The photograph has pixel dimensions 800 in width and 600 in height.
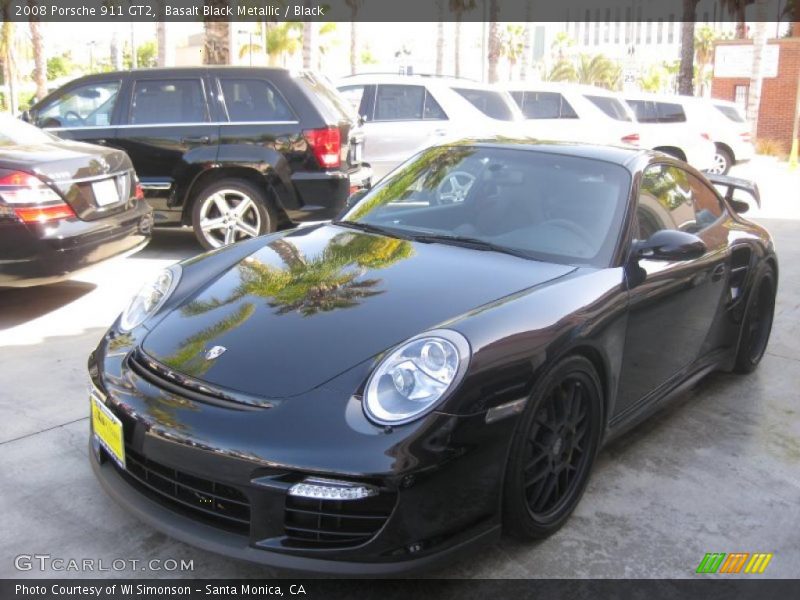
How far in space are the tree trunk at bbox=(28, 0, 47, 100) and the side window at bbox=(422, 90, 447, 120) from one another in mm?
21159

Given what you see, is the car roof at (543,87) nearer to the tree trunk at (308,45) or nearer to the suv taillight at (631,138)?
the suv taillight at (631,138)

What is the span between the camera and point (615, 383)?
3.42 m

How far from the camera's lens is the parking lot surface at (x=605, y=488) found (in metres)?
2.99

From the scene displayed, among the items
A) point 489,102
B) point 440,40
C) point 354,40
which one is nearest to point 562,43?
point 354,40

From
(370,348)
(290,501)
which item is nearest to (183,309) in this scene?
(370,348)

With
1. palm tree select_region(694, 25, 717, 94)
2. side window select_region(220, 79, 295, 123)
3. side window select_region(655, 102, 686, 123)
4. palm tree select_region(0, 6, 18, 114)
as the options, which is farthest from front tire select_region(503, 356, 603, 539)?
palm tree select_region(694, 25, 717, 94)

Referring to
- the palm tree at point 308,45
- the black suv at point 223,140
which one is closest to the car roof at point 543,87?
the black suv at point 223,140

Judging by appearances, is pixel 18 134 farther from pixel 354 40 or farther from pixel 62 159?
pixel 354 40

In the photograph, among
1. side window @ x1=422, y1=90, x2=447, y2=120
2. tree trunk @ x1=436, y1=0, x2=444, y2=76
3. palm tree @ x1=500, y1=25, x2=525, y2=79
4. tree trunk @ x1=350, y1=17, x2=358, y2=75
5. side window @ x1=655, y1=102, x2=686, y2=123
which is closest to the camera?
side window @ x1=422, y1=90, x2=447, y2=120

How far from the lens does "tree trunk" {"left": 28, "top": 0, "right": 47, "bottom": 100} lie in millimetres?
27719

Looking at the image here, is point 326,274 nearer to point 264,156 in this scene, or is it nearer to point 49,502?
point 49,502

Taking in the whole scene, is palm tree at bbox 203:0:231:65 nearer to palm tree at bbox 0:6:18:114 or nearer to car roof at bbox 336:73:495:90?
car roof at bbox 336:73:495:90

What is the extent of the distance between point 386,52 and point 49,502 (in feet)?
338
